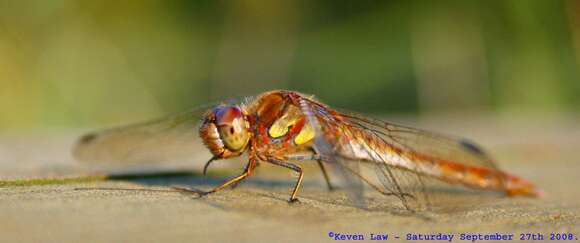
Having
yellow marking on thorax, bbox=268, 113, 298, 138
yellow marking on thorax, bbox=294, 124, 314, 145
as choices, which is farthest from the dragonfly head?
yellow marking on thorax, bbox=294, 124, 314, 145

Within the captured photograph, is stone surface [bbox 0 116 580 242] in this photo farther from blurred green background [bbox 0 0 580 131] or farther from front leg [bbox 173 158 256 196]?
blurred green background [bbox 0 0 580 131]

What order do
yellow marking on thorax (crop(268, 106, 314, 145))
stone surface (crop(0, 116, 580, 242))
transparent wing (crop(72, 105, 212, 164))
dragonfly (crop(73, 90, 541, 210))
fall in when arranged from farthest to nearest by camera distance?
transparent wing (crop(72, 105, 212, 164)) < yellow marking on thorax (crop(268, 106, 314, 145)) < dragonfly (crop(73, 90, 541, 210)) < stone surface (crop(0, 116, 580, 242))

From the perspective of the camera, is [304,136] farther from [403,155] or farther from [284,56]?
[284,56]

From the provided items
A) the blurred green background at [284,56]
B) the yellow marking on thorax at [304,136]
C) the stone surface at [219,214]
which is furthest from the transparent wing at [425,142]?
the blurred green background at [284,56]

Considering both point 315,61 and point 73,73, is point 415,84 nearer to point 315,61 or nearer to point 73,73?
point 315,61

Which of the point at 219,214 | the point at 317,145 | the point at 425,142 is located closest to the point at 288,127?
the point at 317,145

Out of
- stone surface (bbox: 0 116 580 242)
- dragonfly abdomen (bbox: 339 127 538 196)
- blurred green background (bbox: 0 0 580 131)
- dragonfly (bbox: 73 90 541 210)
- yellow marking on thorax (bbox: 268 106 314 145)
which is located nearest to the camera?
stone surface (bbox: 0 116 580 242)

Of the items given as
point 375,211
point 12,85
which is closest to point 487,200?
point 375,211

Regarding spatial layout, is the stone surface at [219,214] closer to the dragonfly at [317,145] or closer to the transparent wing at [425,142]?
the dragonfly at [317,145]
